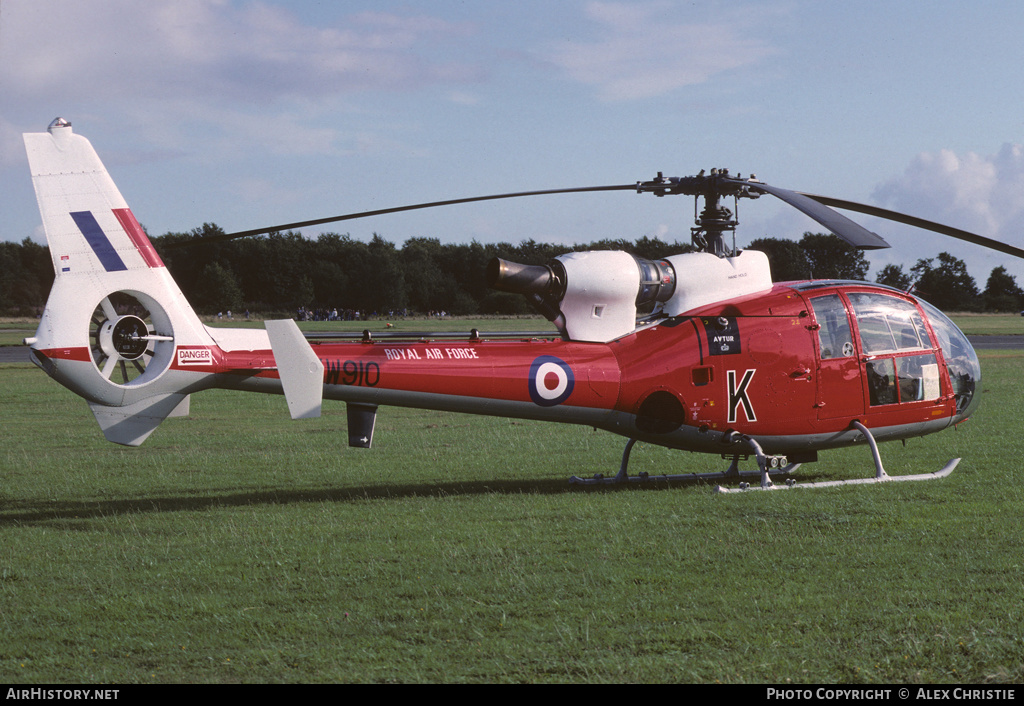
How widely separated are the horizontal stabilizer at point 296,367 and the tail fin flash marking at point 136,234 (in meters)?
1.46

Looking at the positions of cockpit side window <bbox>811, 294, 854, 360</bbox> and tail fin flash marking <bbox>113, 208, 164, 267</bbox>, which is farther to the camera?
cockpit side window <bbox>811, 294, 854, 360</bbox>

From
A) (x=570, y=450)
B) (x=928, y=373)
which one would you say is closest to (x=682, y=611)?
(x=928, y=373)

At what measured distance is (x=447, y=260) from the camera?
3378 inches

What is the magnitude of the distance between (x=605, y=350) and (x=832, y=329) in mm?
3042

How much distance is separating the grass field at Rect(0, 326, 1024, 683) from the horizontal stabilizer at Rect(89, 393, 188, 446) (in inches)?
43.0

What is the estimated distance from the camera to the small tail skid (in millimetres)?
9672

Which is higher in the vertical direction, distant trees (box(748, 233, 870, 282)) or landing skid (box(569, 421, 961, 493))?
distant trees (box(748, 233, 870, 282))

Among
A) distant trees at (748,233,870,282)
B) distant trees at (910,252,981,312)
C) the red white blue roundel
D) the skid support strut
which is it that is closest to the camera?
the red white blue roundel

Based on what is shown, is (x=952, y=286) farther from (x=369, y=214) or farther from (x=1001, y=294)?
(x=369, y=214)

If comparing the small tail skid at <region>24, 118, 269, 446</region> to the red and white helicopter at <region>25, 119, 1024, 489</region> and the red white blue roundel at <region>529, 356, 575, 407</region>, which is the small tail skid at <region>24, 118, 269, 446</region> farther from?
the red white blue roundel at <region>529, 356, 575, 407</region>

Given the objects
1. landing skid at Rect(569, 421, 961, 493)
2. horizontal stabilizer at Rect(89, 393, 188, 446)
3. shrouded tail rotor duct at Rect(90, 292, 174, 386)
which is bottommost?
landing skid at Rect(569, 421, 961, 493)

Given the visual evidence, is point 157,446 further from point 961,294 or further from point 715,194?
point 961,294

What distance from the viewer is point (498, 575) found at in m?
8.31

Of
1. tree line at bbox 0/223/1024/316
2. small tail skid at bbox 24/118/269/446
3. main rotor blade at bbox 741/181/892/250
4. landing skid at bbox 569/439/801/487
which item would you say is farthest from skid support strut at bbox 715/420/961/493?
tree line at bbox 0/223/1024/316
